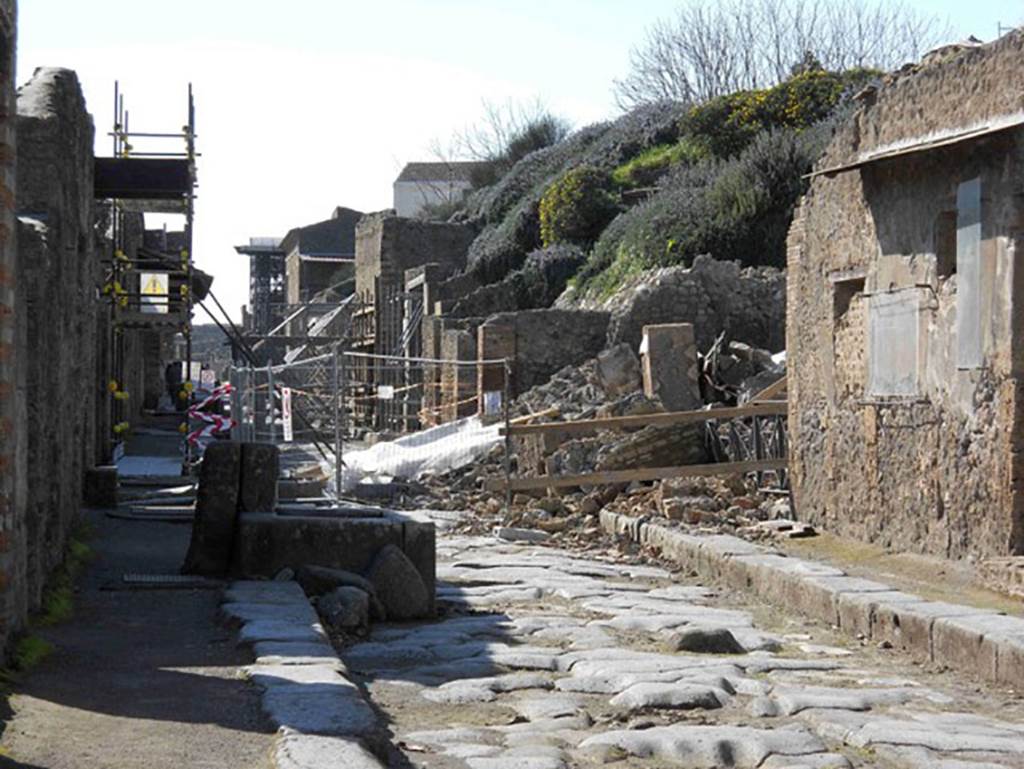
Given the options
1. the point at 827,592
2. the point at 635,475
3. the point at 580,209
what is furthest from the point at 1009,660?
the point at 580,209

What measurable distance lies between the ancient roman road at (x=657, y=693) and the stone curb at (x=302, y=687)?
353 millimetres

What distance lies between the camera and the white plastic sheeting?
21.5 meters

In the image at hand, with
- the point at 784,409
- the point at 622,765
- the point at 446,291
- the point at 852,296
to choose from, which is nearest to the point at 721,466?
the point at 784,409

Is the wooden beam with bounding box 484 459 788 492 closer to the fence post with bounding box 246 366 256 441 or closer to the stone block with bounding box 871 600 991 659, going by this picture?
the fence post with bounding box 246 366 256 441

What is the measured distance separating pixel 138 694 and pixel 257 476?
491cm

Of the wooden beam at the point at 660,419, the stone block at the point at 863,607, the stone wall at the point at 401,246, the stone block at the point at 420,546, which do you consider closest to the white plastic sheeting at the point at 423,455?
the wooden beam at the point at 660,419

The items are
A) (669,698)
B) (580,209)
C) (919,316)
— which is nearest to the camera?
(669,698)

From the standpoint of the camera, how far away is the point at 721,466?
1803cm

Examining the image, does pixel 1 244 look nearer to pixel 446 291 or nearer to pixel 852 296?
pixel 852 296

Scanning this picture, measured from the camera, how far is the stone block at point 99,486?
1734 centimetres

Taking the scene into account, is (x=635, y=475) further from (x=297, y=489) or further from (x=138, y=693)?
(x=138, y=693)

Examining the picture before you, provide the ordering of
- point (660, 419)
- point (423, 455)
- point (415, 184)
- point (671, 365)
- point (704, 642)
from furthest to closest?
point (415, 184)
point (671, 365)
point (423, 455)
point (660, 419)
point (704, 642)

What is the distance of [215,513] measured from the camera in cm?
1205

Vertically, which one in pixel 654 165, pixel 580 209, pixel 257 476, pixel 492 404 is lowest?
pixel 257 476
